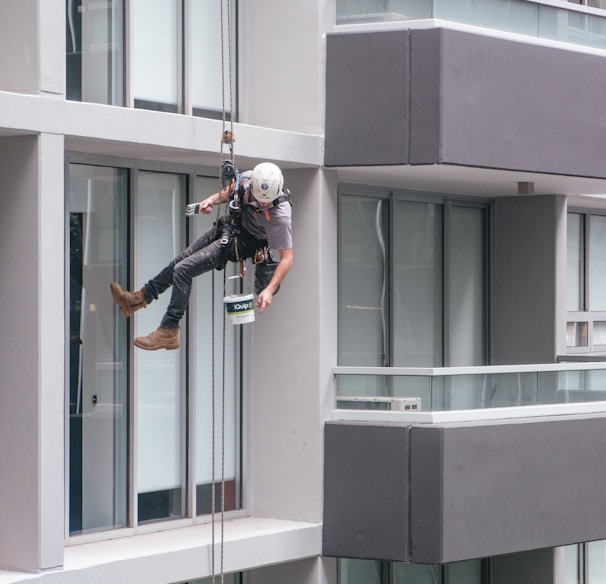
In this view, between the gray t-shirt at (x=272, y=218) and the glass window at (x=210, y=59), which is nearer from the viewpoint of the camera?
the gray t-shirt at (x=272, y=218)

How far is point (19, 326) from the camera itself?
41.0 ft

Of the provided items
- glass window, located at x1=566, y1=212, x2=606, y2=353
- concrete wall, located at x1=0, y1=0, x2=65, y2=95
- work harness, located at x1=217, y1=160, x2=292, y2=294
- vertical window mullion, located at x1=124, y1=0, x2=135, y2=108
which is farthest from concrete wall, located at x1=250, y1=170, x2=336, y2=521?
glass window, located at x1=566, y1=212, x2=606, y2=353

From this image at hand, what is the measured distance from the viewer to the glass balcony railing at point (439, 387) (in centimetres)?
1490

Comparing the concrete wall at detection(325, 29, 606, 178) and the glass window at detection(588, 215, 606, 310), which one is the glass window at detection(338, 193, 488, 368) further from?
→ the glass window at detection(588, 215, 606, 310)

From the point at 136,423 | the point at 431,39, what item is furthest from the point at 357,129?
the point at 136,423

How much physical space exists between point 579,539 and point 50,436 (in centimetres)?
634

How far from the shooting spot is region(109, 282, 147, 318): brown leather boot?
518 inches

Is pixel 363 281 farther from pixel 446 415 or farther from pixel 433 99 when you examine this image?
pixel 433 99

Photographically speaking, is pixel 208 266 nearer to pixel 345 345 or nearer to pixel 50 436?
pixel 50 436

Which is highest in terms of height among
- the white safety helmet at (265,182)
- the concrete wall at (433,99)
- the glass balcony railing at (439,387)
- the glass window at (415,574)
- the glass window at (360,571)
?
the concrete wall at (433,99)

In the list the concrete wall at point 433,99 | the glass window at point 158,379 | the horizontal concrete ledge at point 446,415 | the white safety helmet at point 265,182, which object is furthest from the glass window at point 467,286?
the white safety helmet at point 265,182

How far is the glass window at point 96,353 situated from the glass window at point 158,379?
0.63ft

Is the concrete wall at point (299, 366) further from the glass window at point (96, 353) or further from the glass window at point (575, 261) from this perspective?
the glass window at point (575, 261)

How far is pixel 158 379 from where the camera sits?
572 inches
